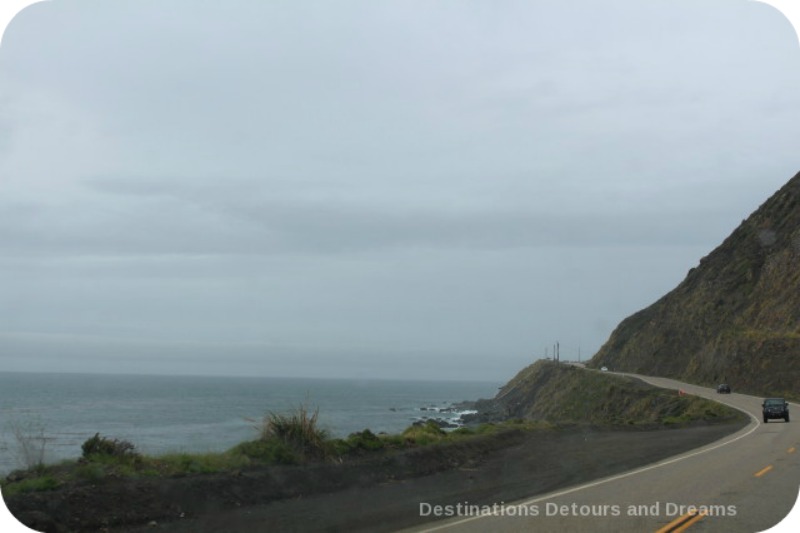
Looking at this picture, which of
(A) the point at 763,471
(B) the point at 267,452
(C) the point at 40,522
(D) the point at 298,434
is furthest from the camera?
(A) the point at 763,471

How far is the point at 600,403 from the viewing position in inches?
2478

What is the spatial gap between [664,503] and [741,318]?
210 feet

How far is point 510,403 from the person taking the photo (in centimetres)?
10144

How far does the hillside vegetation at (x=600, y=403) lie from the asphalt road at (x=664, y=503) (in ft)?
40.9

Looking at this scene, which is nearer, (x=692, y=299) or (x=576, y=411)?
(x=576, y=411)

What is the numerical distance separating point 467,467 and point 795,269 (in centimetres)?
5821

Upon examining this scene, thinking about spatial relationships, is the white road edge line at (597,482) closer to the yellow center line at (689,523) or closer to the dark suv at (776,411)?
the yellow center line at (689,523)

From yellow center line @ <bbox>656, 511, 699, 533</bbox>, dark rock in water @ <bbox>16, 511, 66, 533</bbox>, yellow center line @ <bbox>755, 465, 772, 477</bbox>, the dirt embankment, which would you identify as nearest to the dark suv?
the dirt embankment

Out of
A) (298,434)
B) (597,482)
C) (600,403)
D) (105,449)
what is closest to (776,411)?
(597,482)

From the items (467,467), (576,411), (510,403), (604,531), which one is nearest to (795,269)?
(576,411)

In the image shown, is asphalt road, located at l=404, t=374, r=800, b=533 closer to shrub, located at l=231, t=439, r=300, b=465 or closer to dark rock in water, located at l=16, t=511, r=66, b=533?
shrub, located at l=231, t=439, r=300, b=465

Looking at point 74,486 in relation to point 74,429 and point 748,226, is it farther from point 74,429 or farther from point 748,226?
point 748,226

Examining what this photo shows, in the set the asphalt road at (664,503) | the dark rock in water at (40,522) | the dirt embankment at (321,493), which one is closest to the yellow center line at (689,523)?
the asphalt road at (664,503)

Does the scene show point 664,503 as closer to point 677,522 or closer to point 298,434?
point 677,522
